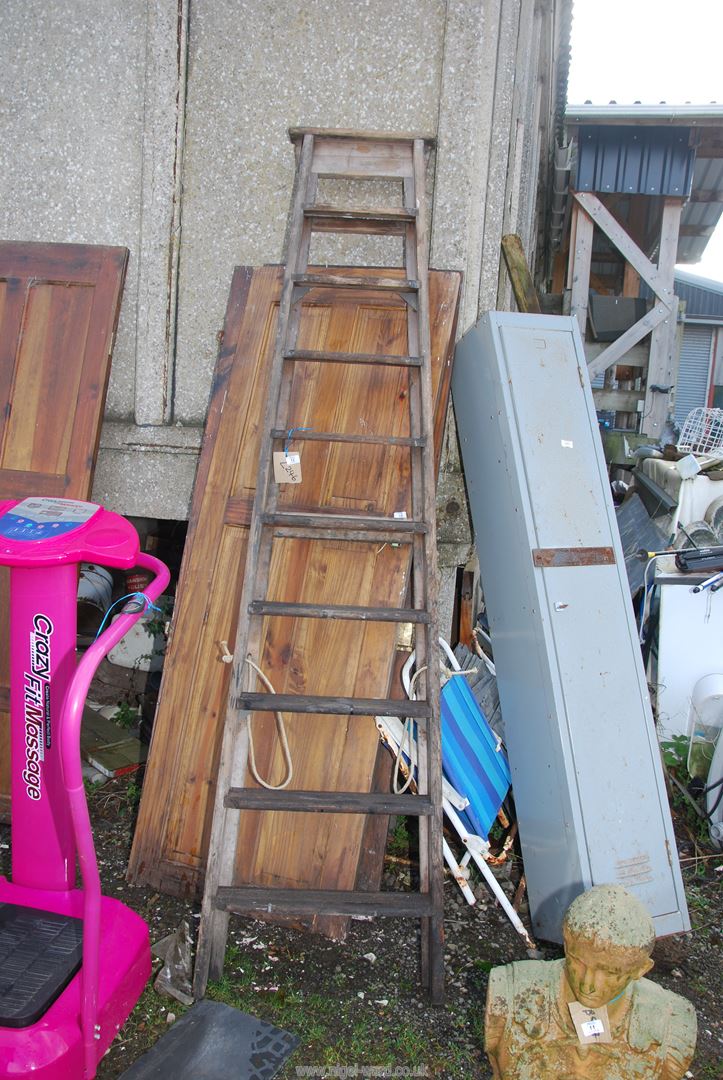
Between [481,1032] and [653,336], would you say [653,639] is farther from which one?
[653,336]

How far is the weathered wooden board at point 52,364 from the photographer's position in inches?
145

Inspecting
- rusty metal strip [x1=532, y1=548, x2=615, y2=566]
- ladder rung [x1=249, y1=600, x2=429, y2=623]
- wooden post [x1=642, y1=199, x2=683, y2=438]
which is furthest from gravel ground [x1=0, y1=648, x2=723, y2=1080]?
wooden post [x1=642, y1=199, x2=683, y2=438]

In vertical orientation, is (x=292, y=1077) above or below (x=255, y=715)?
below

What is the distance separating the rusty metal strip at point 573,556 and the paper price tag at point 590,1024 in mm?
1600

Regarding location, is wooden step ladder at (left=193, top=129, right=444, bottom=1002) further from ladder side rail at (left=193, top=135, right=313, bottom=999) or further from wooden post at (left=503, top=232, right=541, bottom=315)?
wooden post at (left=503, top=232, right=541, bottom=315)

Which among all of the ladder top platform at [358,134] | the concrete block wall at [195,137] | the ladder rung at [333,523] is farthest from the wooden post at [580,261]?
the ladder rung at [333,523]

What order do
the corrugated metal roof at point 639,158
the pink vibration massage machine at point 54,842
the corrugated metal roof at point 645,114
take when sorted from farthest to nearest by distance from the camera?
the corrugated metal roof at point 639,158, the corrugated metal roof at point 645,114, the pink vibration massage machine at point 54,842

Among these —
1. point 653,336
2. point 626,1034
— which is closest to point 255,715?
point 626,1034

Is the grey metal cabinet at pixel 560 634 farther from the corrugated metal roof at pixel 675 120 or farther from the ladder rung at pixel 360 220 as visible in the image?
the corrugated metal roof at pixel 675 120

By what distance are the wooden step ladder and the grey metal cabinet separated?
1.39 ft

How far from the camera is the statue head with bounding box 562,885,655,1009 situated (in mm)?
1614

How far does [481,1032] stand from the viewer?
2465 millimetres

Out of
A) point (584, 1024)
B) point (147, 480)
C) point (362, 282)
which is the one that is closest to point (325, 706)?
point (584, 1024)

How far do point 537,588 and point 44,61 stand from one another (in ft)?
11.4
